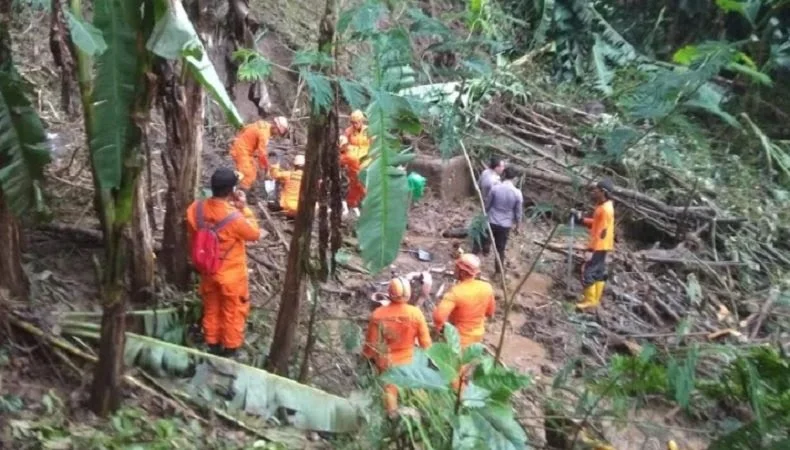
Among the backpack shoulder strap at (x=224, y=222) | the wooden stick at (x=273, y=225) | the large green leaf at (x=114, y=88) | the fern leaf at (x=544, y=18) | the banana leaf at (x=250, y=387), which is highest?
the fern leaf at (x=544, y=18)

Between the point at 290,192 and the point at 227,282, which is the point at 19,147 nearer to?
the point at 227,282

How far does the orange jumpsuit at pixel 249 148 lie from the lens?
934cm

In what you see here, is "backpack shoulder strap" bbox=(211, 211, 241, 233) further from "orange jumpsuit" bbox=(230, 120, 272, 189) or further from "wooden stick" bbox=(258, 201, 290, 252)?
"orange jumpsuit" bbox=(230, 120, 272, 189)

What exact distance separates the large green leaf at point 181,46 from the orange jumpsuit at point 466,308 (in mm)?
2787

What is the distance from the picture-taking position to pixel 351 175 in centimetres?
953

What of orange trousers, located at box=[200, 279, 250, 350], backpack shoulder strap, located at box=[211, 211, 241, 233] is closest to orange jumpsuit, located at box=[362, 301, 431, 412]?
orange trousers, located at box=[200, 279, 250, 350]

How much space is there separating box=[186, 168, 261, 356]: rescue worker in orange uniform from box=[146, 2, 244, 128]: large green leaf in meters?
1.71

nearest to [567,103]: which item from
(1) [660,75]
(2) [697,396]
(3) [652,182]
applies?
(3) [652,182]

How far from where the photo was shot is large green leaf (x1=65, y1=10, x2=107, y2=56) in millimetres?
3846

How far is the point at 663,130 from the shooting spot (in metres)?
4.80

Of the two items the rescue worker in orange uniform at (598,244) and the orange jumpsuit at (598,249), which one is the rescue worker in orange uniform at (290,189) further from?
the orange jumpsuit at (598,249)

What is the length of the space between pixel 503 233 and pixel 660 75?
5.08 m

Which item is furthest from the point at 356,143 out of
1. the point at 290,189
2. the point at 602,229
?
the point at 602,229

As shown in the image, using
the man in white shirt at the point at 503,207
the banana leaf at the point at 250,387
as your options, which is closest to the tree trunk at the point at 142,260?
the banana leaf at the point at 250,387
